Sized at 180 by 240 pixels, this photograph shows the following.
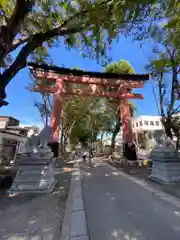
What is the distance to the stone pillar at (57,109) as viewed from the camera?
10780mm

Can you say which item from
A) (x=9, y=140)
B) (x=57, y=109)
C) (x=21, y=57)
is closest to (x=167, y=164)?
(x=21, y=57)

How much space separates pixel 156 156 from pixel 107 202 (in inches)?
140

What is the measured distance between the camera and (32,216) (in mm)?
3078

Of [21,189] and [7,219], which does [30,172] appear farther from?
[7,219]

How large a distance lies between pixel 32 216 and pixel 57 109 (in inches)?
340

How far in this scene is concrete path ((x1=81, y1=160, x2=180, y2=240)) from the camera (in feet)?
7.85

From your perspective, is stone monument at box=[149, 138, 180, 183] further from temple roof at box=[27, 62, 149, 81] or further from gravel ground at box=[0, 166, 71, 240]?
temple roof at box=[27, 62, 149, 81]

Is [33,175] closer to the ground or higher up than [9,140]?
closer to the ground

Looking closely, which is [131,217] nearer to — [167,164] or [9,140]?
[167,164]

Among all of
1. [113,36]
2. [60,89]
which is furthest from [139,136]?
[113,36]

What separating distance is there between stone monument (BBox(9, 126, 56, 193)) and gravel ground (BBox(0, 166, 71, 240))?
39 centimetres

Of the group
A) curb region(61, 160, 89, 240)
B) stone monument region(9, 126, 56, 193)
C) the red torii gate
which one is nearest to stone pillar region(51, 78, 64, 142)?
the red torii gate

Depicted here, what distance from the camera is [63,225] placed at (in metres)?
2.71

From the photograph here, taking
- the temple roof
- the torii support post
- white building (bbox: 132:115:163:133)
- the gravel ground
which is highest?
white building (bbox: 132:115:163:133)
